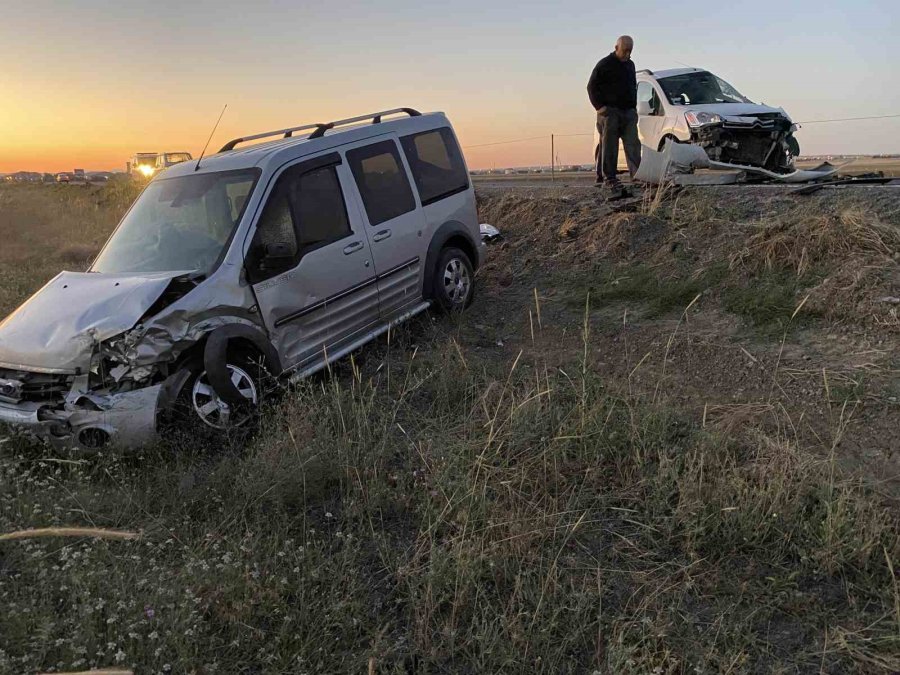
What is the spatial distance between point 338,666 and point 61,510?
1.83 m

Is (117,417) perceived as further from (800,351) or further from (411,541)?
(800,351)

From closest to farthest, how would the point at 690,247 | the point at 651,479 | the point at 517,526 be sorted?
the point at 517,526 → the point at 651,479 → the point at 690,247

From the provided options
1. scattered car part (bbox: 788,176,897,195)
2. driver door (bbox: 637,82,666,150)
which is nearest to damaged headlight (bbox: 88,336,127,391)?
scattered car part (bbox: 788,176,897,195)

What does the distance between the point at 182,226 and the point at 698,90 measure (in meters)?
9.25

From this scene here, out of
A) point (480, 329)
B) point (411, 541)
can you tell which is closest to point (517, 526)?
point (411, 541)

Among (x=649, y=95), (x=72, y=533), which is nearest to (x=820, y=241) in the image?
(x=649, y=95)

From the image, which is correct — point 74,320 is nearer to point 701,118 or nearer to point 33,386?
point 33,386

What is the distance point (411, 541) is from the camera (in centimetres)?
325

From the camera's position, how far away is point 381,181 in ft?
19.6

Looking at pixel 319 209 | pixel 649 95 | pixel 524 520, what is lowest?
pixel 524 520

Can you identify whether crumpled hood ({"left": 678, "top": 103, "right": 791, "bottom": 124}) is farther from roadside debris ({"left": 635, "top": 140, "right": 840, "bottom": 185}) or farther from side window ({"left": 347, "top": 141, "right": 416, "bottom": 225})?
side window ({"left": 347, "top": 141, "right": 416, "bottom": 225})

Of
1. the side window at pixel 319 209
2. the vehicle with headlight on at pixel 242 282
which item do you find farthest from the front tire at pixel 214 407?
the side window at pixel 319 209

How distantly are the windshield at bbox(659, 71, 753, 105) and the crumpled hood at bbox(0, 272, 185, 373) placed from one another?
9.26 meters

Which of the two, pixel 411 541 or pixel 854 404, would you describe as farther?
pixel 854 404
